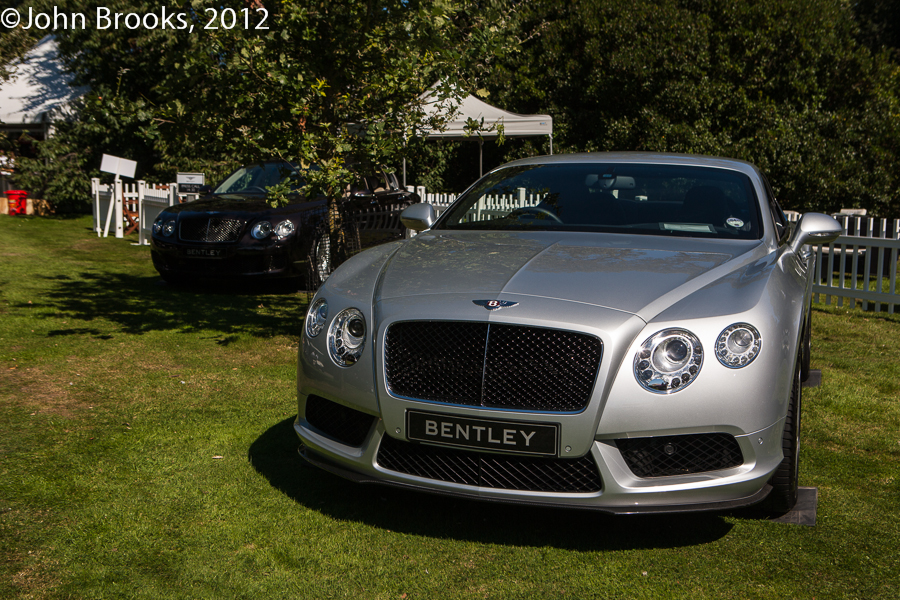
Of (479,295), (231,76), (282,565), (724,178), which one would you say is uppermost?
(231,76)

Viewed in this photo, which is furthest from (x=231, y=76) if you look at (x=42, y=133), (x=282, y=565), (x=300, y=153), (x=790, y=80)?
(x=42, y=133)

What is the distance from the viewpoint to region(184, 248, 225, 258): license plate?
9.05 meters

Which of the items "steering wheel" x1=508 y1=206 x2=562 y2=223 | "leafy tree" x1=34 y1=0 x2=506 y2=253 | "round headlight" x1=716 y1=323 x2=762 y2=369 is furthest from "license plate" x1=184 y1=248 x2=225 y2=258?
"round headlight" x1=716 y1=323 x2=762 y2=369

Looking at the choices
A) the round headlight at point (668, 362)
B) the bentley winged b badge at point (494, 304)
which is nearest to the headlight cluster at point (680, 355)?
the round headlight at point (668, 362)

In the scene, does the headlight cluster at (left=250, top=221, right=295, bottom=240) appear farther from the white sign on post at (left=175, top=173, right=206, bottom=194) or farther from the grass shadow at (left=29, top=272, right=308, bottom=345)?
the white sign on post at (left=175, top=173, right=206, bottom=194)

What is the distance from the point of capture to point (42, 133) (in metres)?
23.8

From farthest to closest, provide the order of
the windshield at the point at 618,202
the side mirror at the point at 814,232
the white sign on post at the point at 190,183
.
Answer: the white sign on post at the point at 190,183 → the side mirror at the point at 814,232 → the windshield at the point at 618,202

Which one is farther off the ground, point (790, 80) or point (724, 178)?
point (790, 80)

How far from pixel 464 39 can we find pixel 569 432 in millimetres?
5208

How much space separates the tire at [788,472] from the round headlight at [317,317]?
74.5 inches

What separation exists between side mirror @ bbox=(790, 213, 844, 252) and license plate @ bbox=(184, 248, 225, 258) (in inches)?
258

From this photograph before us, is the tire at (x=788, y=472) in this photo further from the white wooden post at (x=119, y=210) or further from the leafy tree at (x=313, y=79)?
the white wooden post at (x=119, y=210)

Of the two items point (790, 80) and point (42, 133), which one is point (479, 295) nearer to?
point (790, 80)

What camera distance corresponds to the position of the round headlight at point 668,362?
275 centimetres
